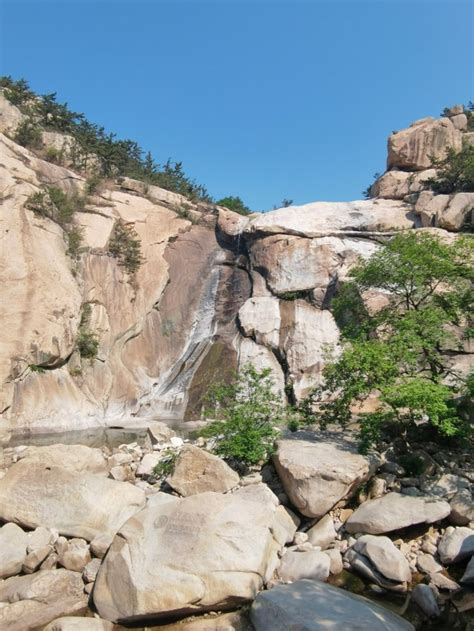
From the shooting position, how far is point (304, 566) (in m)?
6.52

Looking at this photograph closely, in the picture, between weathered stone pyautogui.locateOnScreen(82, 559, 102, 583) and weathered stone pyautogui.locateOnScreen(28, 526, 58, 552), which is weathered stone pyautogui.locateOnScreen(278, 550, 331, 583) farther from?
weathered stone pyautogui.locateOnScreen(28, 526, 58, 552)

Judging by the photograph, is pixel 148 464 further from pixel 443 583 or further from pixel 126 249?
pixel 126 249

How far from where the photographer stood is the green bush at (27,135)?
30016 millimetres

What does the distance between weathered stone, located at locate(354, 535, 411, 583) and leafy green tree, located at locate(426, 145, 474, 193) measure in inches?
994

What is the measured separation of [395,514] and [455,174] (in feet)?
84.4

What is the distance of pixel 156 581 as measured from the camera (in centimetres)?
559

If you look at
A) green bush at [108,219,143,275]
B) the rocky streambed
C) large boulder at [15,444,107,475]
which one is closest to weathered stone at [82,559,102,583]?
the rocky streambed

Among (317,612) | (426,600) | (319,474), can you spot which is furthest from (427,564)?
(317,612)

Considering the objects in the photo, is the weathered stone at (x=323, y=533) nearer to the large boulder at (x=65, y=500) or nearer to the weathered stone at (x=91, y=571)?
the large boulder at (x=65, y=500)

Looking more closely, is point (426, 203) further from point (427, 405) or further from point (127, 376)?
point (427, 405)

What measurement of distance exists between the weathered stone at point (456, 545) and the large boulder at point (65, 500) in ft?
16.7

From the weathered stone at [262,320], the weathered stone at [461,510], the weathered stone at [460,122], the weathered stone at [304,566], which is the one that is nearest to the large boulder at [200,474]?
the weathered stone at [304,566]

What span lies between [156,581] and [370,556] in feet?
10.5

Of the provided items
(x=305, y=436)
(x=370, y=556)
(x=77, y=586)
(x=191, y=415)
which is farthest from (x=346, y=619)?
(x=191, y=415)
